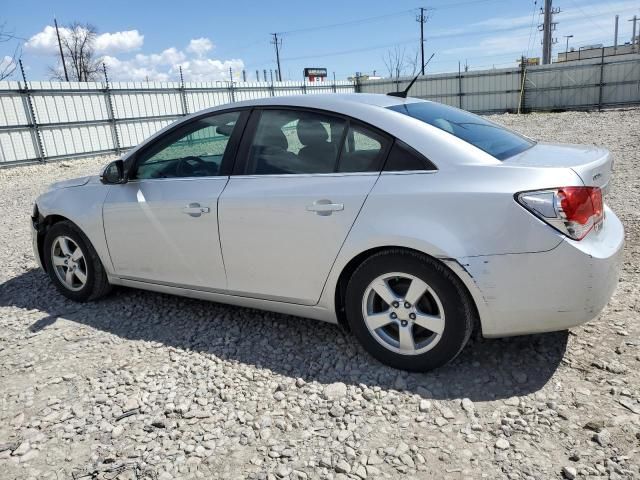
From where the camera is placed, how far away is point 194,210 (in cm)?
333

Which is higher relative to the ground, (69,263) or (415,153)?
(415,153)

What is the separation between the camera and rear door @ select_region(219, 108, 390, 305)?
9.36ft

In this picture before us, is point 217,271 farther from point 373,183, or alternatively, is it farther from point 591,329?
point 591,329

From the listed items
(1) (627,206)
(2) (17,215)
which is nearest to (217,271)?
(1) (627,206)

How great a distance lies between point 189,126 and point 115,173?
2.29ft

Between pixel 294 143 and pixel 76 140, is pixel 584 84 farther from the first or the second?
pixel 294 143

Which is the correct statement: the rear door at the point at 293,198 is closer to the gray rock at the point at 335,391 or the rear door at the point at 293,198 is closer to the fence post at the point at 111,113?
the gray rock at the point at 335,391

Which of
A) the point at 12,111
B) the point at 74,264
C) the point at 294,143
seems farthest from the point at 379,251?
the point at 12,111

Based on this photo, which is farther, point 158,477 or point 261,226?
point 261,226

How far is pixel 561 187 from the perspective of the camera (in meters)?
2.41

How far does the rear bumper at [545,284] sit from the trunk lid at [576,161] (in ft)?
0.98

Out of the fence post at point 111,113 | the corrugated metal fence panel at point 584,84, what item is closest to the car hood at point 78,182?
the fence post at point 111,113

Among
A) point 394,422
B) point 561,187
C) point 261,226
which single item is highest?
point 561,187

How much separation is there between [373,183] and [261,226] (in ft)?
2.53
